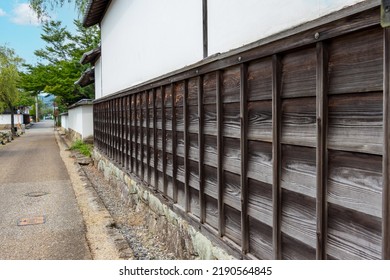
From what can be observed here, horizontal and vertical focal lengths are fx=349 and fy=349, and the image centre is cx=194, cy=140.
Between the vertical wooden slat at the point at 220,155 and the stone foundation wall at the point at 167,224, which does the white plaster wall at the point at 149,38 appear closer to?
the vertical wooden slat at the point at 220,155

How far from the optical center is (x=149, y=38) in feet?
18.5

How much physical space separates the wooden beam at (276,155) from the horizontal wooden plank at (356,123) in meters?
0.44

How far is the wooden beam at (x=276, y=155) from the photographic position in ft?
7.25

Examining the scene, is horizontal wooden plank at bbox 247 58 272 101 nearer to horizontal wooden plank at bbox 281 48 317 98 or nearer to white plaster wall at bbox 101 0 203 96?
horizontal wooden plank at bbox 281 48 317 98

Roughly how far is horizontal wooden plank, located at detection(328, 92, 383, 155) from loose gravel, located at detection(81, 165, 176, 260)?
10.2 feet

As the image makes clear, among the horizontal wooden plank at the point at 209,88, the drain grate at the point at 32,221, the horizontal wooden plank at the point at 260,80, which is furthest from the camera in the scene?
the drain grate at the point at 32,221

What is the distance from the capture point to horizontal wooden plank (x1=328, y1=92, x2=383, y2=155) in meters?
1.56

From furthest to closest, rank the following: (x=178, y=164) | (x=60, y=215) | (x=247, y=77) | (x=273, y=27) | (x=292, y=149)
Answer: (x=60, y=215)
(x=178, y=164)
(x=247, y=77)
(x=273, y=27)
(x=292, y=149)

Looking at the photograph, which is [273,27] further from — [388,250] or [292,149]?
[388,250]

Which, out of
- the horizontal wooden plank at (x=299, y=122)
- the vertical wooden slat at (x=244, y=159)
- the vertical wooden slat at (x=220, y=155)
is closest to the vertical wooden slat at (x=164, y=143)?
the vertical wooden slat at (x=220, y=155)

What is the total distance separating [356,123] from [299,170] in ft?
1.69

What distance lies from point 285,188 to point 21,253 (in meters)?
3.63

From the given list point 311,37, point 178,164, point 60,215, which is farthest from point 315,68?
point 60,215

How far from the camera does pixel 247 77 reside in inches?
102
